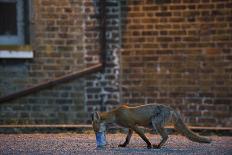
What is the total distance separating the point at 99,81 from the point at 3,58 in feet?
6.76

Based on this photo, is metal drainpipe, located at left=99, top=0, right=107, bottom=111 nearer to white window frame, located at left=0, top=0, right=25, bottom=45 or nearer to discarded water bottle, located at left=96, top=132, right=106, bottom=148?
white window frame, located at left=0, top=0, right=25, bottom=45

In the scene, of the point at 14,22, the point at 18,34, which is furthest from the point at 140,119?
the point at 14,22

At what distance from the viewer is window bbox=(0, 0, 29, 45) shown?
14812mm

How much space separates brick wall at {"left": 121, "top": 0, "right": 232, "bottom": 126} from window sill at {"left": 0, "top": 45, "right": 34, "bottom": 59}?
6.40ft

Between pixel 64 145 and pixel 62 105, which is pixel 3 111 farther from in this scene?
pixel 64 145

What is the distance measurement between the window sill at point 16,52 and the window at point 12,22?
0.83 ft

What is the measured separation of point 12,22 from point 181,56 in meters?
3.65

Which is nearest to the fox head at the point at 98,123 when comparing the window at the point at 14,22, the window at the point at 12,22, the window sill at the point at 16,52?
the window sill at the point at 16,52

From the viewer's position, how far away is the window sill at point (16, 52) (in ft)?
47.7

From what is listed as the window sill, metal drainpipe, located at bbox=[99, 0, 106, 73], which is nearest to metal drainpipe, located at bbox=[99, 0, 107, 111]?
metal drainpipe, located at bbox=[99, 0, 106, 73]

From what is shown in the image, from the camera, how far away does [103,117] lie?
1102 centimetres

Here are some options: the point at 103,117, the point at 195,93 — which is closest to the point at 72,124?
the point at 195,93

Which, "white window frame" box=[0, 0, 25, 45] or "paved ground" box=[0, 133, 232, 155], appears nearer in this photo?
"paved ground" box=[0, 133, 232, 155]


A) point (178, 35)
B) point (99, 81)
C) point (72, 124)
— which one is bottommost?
point (72, 124)
